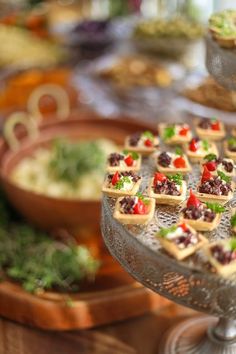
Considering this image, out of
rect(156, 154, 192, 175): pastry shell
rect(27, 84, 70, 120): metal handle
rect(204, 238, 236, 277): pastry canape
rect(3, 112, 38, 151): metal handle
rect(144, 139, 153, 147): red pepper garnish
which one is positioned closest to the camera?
rect(204, 238, 236, 277): pastry canape

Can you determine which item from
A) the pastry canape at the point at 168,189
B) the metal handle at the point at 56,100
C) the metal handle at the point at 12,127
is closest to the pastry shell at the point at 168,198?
the pastry canape at the point at 168,189

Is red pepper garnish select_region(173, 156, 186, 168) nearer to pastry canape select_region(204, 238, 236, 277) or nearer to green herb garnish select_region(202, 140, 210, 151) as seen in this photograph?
green herb garnish select_region(202, 140, 210, 151)

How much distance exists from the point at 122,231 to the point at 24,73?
5.51 ft

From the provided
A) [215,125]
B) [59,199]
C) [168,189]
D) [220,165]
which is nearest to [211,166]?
[220,165]

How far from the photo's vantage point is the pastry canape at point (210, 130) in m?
1.47

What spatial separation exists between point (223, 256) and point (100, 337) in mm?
626

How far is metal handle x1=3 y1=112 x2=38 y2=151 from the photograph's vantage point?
2.04 meters

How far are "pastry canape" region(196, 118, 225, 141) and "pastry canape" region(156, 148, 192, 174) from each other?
0.16 metres

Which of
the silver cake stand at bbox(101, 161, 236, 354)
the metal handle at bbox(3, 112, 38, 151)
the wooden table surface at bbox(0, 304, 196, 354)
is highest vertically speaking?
the silver cake stand at bbox(101, 161, 236, 354)

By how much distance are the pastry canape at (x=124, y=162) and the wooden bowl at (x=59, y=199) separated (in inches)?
14.9

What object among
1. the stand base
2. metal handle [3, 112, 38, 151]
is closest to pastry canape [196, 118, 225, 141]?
the stand base

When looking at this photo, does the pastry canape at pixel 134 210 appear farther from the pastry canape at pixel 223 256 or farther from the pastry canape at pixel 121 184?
the pastry canape at pixel 223 256

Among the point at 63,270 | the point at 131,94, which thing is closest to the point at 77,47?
the point at 131,94

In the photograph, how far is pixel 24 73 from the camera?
2664mm
